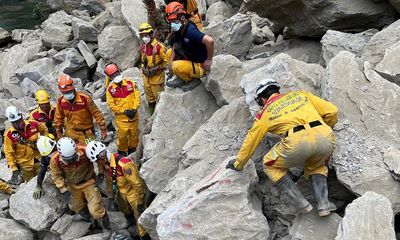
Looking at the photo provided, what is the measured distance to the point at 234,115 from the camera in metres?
7.76

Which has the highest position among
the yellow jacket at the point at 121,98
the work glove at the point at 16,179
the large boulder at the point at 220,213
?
the large boulder at the point at 220,213

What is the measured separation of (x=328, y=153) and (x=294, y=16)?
5051mm

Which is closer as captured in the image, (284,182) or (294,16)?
(284,182)

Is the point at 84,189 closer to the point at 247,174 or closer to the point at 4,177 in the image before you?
the point at 247,174

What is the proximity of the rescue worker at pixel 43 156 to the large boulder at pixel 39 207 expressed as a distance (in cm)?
14

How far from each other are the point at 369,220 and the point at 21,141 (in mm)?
7609

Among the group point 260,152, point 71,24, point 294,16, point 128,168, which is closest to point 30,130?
point 128,168

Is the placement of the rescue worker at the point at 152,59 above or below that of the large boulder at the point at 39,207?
above

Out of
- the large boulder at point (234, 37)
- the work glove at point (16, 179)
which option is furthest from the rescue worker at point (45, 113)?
the large boulder at point (234, 37)

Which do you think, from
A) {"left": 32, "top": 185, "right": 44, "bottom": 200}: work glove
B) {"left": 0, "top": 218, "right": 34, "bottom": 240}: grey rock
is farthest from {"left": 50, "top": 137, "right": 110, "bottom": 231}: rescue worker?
{"left": 0, "top": 218, "right": 34, "bottom": 240}: grey rock

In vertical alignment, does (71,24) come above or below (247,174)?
below

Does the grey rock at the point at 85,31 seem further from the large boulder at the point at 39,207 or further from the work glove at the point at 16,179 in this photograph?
the large boulder at the point at 39,207

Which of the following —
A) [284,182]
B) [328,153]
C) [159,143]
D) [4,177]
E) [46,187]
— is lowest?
[4,177]

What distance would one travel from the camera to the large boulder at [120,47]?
14695mm
